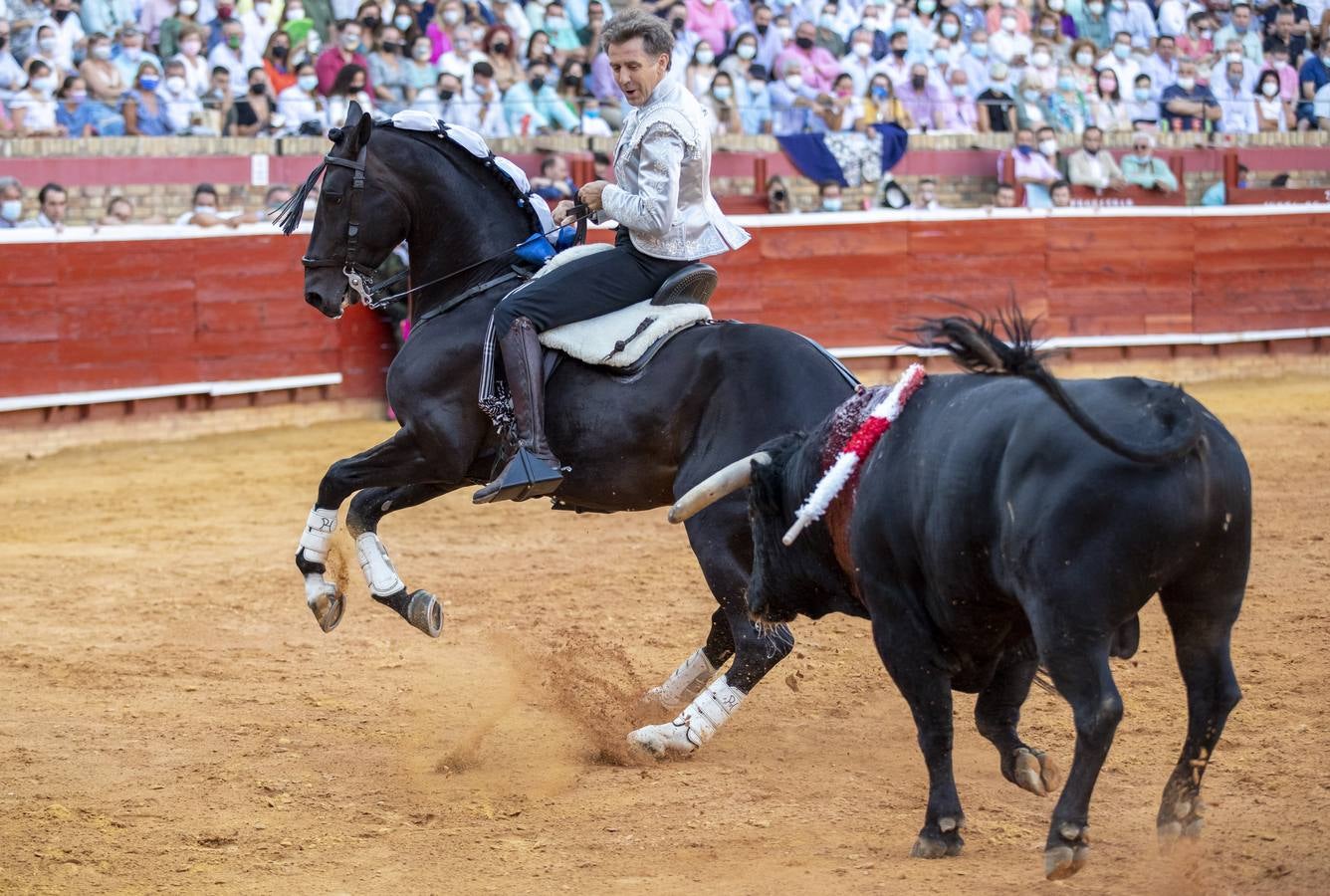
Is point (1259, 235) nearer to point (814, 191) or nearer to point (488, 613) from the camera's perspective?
point (814, 191)

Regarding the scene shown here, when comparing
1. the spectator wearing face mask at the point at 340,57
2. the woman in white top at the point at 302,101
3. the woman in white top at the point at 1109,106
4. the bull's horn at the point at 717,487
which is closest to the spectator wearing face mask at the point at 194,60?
the woman in white top at the point at 302,101

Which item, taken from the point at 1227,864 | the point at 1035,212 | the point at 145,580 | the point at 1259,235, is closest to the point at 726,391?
the point at 1227,864

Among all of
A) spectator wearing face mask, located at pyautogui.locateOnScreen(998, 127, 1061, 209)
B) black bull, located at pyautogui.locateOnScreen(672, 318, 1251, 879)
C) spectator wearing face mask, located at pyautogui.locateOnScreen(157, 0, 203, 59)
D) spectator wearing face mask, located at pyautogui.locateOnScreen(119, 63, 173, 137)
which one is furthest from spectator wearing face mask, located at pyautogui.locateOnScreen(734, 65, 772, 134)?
black bull, located at pyautogui.locateOnScreen(672, 318, 1251, 879)

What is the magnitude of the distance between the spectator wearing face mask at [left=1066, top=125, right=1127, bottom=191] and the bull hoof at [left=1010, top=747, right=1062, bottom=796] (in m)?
13.3

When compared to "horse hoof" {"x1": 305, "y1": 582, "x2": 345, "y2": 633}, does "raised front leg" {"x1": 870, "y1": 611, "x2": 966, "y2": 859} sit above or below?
above

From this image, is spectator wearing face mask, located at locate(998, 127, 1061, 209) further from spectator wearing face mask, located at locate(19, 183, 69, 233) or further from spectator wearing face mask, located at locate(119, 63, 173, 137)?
spectator wearing face mask, located at locate(19, 183, 69, 233)

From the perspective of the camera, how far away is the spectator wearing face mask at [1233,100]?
61.7 ft

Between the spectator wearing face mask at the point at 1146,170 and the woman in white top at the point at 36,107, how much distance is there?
1043cm

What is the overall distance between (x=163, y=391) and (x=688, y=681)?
8065 millimetres

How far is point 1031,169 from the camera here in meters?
A: 16.6

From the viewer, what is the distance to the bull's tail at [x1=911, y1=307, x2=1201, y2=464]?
3.54 meters

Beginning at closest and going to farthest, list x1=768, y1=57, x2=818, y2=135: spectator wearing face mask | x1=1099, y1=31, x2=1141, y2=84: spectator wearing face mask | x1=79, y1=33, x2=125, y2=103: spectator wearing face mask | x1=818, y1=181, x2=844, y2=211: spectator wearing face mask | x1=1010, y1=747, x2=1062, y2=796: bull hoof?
x1=1010, y1=747, x2=1062, y2=796: bull hoof
x1=79, y1=33, x2=125, y2=103: spectator wearing face mask
x1=818, y1=181, x2=844, y2=211: spectator wearing face mask
x1=768, y1=57, x2=818, y2=135: spectator wearing face mask
x1=1099, y1=31, x2=1141, y2=84: spectator wearing face mask

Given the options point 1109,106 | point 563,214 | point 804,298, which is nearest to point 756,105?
point 804,298

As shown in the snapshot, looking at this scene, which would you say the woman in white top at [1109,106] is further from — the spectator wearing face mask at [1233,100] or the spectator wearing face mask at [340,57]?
the spectator wearing face mask at [340,57]
